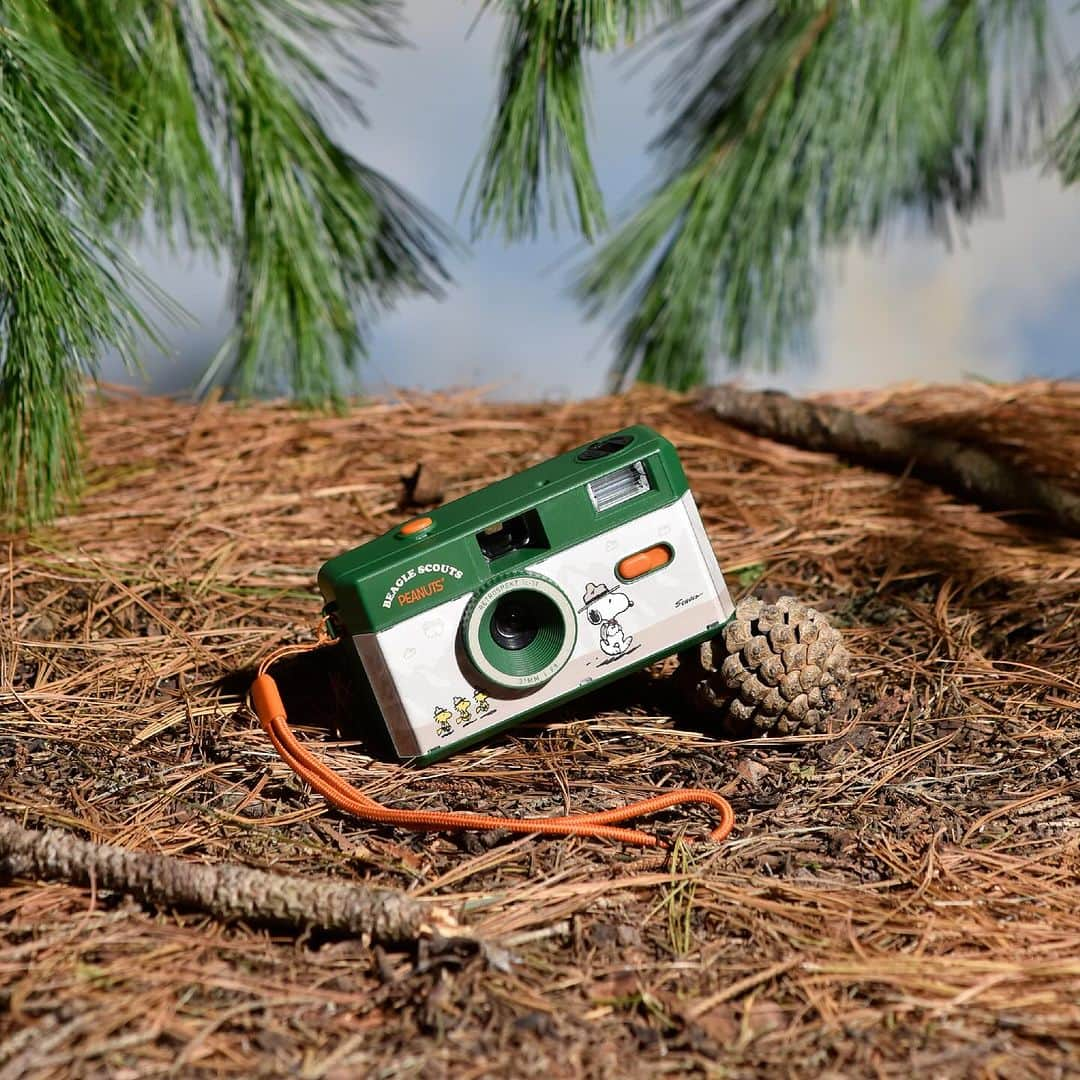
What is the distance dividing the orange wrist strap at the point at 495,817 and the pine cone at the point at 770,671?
0.14 m

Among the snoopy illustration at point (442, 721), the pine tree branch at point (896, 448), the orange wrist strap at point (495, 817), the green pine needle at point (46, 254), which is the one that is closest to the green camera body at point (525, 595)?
the snoopy illustration at point (442, 721)

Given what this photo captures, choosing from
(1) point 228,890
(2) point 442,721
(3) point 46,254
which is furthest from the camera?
(3) point 46,254

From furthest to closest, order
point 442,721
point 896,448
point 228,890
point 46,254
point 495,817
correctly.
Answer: point 896,448, point 46,254, point 442,721, point 495,817, point 228,890

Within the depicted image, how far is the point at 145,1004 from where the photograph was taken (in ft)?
3.32

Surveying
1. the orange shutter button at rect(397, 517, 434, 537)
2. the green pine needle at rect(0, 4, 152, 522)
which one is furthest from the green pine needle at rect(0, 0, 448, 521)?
the orange shutter button at rect(397, 517, 434, 537)

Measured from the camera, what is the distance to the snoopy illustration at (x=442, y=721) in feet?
4.65

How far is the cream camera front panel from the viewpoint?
141cm

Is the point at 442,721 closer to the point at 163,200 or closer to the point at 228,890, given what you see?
the point at 228,890

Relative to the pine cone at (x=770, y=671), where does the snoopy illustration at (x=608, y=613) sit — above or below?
above

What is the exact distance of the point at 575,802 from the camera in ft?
4.49

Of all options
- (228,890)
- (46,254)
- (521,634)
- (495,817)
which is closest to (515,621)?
(521,634)

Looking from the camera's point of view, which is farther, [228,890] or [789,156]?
[789,156]

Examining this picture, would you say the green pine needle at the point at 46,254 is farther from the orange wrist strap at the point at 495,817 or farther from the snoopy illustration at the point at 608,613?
the snoopy illustration at the point at 608,613

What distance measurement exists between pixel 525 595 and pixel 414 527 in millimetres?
153
